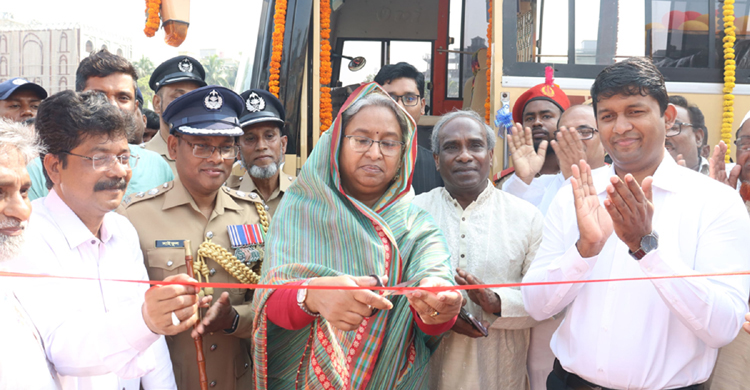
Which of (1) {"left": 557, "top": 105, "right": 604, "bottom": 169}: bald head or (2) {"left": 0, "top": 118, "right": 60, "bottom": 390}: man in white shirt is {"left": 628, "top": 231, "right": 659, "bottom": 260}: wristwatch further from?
(2) {"left": 0, "top": 118, "right": 60, "bottom": 390}: man in white shirt

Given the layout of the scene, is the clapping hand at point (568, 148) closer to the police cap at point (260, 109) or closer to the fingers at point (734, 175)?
the fingers at point (734, 175)

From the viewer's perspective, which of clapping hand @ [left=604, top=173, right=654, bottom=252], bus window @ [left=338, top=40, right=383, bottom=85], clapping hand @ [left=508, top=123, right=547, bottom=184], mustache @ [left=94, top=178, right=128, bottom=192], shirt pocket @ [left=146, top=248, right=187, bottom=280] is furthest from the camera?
bus window @ [left=338, top=40, right=383, bottom=85]

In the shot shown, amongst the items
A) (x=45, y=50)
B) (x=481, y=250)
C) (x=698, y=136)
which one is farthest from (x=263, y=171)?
(x=45, y=50)

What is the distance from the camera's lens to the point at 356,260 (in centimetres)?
221

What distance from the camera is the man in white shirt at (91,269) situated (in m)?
1.69

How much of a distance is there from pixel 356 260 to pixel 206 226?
82 cm

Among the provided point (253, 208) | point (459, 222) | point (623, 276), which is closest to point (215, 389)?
point (253, 208)

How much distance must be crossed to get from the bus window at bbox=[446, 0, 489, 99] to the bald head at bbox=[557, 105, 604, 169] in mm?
2352

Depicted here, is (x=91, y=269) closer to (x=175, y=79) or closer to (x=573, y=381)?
(x=573, y=381)

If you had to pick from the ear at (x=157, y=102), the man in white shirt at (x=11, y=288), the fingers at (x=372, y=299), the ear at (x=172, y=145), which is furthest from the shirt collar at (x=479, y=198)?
the ear at (x=157, y=102)

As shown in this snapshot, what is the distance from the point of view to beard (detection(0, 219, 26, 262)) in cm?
169

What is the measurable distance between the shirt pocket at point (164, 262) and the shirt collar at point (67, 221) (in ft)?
1.41

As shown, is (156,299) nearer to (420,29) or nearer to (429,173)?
(429,173)

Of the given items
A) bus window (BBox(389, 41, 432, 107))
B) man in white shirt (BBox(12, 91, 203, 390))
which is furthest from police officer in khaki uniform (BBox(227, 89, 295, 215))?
bus window (BBox(389, 41, 432, 107))
